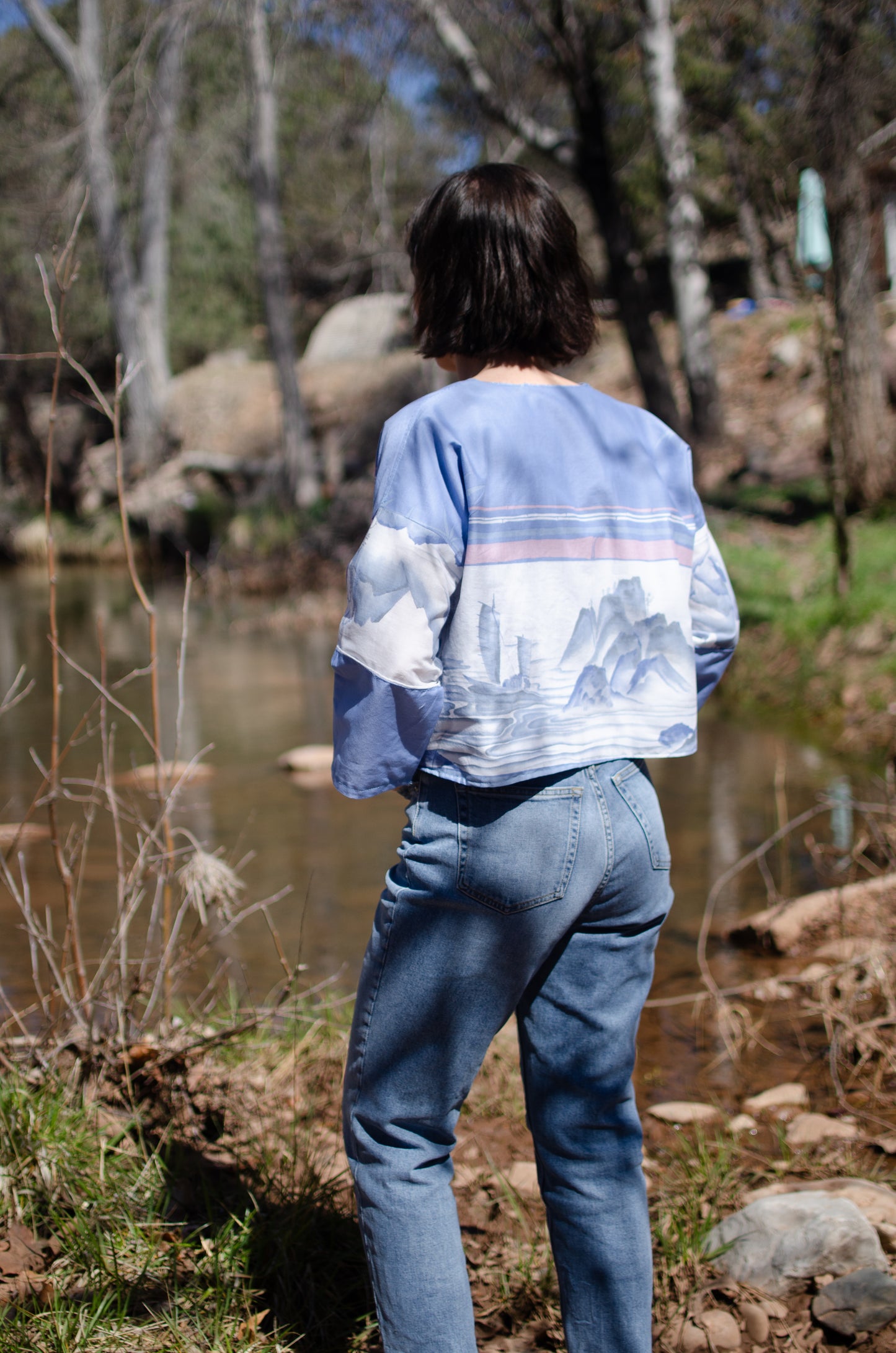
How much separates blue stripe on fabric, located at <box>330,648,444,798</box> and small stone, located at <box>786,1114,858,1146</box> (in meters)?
1.52

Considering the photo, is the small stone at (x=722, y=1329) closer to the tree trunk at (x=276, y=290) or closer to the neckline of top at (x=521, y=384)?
the neckline of top at (x=521, y=384)

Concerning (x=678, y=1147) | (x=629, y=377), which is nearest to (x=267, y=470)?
(x=629, y=377)

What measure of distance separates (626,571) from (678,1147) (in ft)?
4.74

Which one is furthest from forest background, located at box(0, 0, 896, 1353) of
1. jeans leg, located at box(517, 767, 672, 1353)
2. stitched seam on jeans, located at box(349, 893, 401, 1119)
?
stitched seam on jeans, located at box(349, 893, 401, 1119)

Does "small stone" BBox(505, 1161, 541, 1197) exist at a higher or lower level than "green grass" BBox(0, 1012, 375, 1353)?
lower

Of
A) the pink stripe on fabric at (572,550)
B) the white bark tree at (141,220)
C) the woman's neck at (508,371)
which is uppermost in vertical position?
the white bark tree at (141,220)

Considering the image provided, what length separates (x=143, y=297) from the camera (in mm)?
17578

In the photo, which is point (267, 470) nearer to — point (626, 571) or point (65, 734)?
point (65, 734)

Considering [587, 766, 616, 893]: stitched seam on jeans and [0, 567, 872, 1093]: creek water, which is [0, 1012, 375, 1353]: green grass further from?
[587, 766, 616, 893]: stitched seam on jeans

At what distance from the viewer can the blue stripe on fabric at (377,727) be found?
145cm

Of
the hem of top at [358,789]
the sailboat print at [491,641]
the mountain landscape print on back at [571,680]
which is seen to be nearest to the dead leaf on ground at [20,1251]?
the hem of top at [358,789]

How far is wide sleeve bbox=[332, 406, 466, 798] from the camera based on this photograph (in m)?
1.44

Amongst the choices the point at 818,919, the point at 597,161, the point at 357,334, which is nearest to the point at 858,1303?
the point at 818,919

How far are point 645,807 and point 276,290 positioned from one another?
12.6 meters
